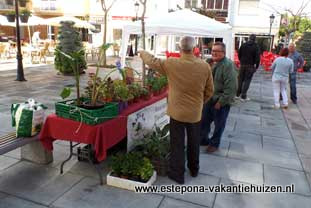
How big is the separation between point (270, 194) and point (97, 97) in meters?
2.23

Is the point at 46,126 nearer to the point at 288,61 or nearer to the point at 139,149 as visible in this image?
the point at 139,149

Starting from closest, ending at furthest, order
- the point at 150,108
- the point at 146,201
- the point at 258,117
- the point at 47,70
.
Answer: the point at 146,201, the point at 150,108, the point at 258,117, the point at 47,70

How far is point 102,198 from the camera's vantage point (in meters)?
3.16

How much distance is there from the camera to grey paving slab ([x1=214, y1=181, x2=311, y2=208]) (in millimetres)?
3182

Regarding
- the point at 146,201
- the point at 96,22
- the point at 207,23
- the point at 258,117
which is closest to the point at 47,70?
the point at 207,23

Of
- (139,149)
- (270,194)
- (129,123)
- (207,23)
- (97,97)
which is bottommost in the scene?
(270,194)

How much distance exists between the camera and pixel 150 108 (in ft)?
14.1

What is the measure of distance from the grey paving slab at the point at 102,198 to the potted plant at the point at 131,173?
0.08 metres

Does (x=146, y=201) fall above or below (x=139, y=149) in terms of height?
below

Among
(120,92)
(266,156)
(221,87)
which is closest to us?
(120,92)

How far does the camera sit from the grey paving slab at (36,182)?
316cm

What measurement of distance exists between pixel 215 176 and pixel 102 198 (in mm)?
1424

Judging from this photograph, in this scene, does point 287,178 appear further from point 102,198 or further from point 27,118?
point 27,118

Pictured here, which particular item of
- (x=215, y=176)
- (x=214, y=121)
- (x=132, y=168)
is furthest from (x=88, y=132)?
(x=214, y=121)
